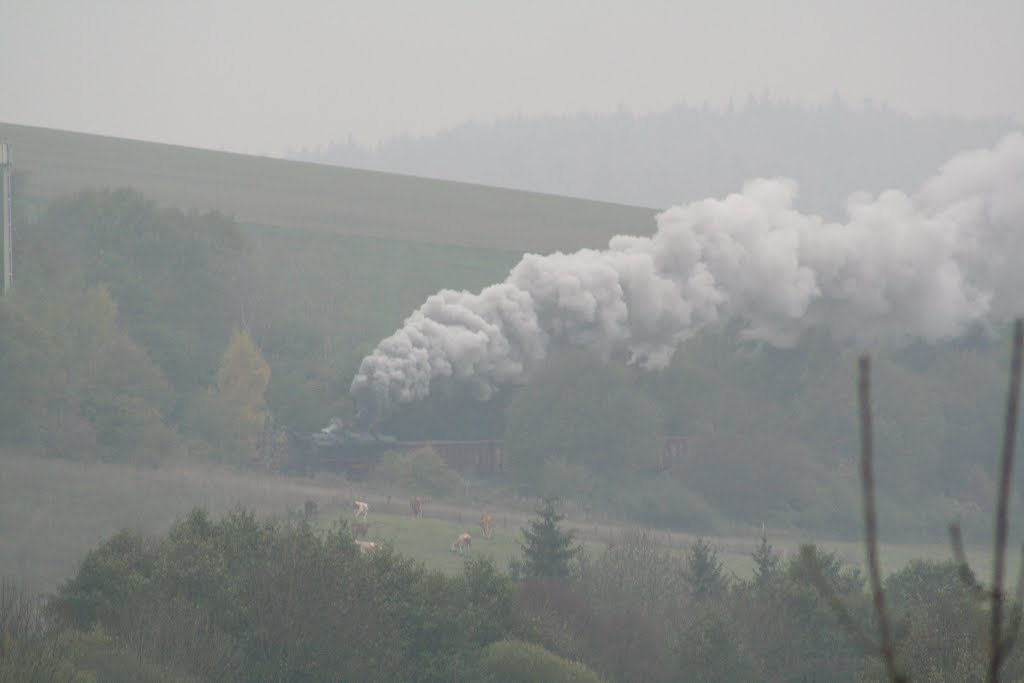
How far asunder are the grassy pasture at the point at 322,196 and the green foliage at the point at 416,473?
46080 mm

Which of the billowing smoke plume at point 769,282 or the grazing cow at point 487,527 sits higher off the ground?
the billowing smoke plume at point 769,282

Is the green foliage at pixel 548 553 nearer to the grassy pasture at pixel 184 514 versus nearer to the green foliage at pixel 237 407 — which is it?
the grassy pasture at pixel 184 514

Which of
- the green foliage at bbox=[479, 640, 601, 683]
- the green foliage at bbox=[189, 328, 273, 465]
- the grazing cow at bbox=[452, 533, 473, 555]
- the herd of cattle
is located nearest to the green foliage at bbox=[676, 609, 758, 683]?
the green foliage at bbox=[479, 640, 601, 683]

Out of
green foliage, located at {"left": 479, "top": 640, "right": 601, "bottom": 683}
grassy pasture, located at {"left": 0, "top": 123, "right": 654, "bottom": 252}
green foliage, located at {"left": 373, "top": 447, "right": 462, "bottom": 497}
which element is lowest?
green foliage, located at {"left": 479, "top": 640, "right": 601, "bottom": 683}

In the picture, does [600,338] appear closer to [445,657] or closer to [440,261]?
[440,261]

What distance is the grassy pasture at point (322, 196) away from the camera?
109375 mm

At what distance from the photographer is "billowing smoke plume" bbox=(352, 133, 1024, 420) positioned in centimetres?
7831

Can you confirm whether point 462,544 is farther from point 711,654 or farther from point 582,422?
point 582,422

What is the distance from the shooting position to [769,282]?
8219 centimetres

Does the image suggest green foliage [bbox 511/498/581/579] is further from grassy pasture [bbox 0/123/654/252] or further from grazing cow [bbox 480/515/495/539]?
grassy pasture [bbox 0/123/654/252]

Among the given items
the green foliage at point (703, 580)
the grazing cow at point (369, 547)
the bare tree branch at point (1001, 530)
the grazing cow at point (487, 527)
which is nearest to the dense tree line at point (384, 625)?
the grazing cow at point (369, 547)

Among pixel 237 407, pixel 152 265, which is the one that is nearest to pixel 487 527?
pixel 237 407

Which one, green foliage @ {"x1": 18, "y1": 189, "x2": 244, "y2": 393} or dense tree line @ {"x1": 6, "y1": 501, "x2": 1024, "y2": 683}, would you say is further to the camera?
green foliage @ {"x1": 18, "y1": 189, "x2": 244, "y2": 393}

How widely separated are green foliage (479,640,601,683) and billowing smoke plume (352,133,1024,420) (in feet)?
138
